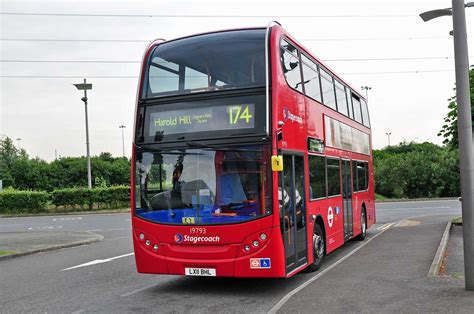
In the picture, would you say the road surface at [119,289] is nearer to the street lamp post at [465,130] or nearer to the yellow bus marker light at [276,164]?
the yellow bus marker light at [276,164]

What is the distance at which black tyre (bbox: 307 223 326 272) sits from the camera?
9844 millimetres

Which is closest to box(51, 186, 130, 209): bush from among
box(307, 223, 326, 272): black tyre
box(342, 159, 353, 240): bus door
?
box(342, 159, 353, 240): bus door

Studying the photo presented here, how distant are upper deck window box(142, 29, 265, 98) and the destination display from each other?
0.34 meters

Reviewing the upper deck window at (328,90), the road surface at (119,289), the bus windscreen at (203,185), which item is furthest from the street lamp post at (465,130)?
the upper deck window at (328,90)

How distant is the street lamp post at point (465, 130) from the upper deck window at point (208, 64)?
2.92 m

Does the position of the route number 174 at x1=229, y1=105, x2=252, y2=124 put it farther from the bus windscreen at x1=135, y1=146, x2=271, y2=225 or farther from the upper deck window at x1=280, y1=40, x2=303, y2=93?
the upper deck window at x1=280, y1=40, x2=303, y2=93

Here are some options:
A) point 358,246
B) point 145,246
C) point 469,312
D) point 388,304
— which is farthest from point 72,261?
point 469,312

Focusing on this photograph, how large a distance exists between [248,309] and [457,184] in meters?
37.2

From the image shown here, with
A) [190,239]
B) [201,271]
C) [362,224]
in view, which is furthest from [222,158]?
[362,224]

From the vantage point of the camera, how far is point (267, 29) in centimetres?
852

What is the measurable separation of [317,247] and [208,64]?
4098 millimetres

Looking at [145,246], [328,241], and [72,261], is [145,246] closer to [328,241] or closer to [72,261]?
[328,241]

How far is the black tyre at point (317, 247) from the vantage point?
984 centimetres

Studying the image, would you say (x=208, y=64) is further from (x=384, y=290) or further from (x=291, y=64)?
(x=384, y=290)
